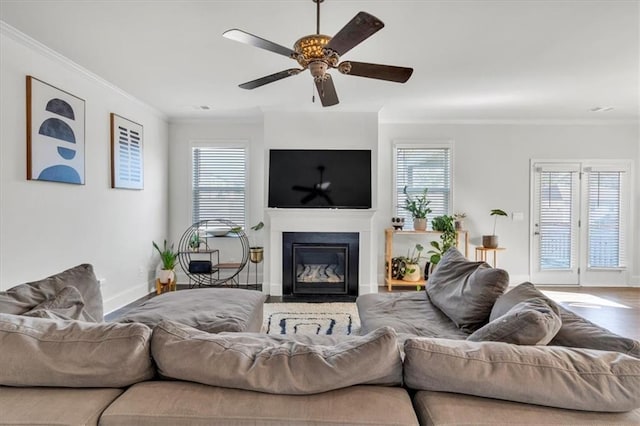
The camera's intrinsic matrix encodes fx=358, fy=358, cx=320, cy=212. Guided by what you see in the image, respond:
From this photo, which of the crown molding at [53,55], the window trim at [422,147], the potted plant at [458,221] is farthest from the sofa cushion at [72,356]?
the potted plant at [458,221]

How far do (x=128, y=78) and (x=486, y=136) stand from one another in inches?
201

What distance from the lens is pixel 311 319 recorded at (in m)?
3.95

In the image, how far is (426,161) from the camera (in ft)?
18.9

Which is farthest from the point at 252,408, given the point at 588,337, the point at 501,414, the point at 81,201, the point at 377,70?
the point at 81,201

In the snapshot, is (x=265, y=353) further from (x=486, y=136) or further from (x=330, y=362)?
(x=486, y=136)

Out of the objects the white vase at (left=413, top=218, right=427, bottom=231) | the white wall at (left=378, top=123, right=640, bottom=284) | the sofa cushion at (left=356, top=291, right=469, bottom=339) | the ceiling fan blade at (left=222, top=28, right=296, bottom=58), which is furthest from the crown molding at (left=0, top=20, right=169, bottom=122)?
the white vase at (left=413, top=218, right=427, bottom=231)

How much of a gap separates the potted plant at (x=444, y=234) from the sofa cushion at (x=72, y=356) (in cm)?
465

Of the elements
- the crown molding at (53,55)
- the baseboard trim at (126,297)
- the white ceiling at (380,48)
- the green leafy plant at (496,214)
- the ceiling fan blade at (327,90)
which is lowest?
the baseboard trim at (126,297)

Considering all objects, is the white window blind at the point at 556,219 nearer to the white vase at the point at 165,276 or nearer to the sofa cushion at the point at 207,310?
the sofa cushion at the point at 207,310

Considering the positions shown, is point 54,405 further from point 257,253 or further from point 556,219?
point 556,219

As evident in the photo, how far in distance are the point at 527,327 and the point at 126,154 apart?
4649mm

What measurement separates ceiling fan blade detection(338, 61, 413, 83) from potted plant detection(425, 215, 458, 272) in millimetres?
3255

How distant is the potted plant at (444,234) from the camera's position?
524 centimetres

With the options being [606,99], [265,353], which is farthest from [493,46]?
[265,353]
